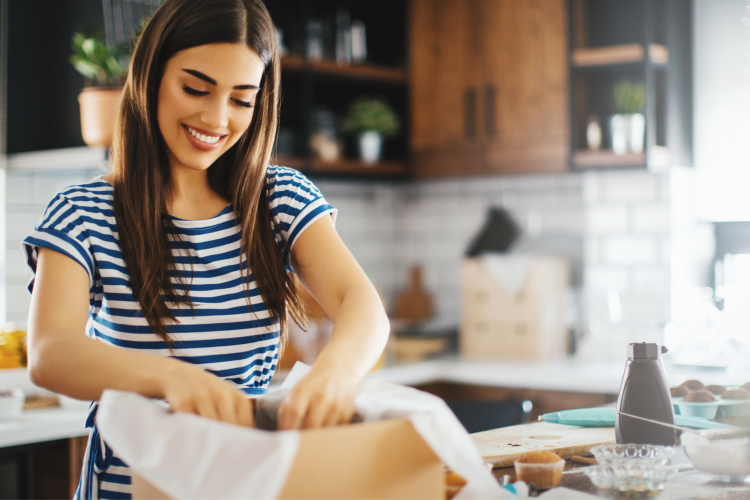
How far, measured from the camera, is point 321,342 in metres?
2.94

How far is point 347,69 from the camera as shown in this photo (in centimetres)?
330

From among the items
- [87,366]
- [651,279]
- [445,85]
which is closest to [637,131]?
[651,279]

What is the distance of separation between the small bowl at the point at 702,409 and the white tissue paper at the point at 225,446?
70 centimetres

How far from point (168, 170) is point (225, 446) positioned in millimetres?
598

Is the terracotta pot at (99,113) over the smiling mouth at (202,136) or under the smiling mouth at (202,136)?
over

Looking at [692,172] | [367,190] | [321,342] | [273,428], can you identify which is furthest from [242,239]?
[367,190]

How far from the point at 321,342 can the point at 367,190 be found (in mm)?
1075

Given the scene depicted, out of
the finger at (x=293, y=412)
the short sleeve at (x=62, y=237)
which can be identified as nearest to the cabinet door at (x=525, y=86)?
the short sleeve at (x=62, y=237)

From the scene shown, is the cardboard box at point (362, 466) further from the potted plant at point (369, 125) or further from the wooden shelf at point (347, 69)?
the potted plant at point (369, 125)

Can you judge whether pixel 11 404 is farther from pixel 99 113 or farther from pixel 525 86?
pixel 525 86

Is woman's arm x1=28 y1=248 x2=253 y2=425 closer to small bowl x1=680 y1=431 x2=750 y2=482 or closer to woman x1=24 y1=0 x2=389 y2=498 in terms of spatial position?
woman x1=24 y1=0 x2=389 y2=498

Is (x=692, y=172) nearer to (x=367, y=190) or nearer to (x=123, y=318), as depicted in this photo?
(x=367, y=190)

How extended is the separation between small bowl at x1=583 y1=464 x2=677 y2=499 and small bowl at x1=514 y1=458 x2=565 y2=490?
6 cm

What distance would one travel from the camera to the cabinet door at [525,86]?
121 inches
